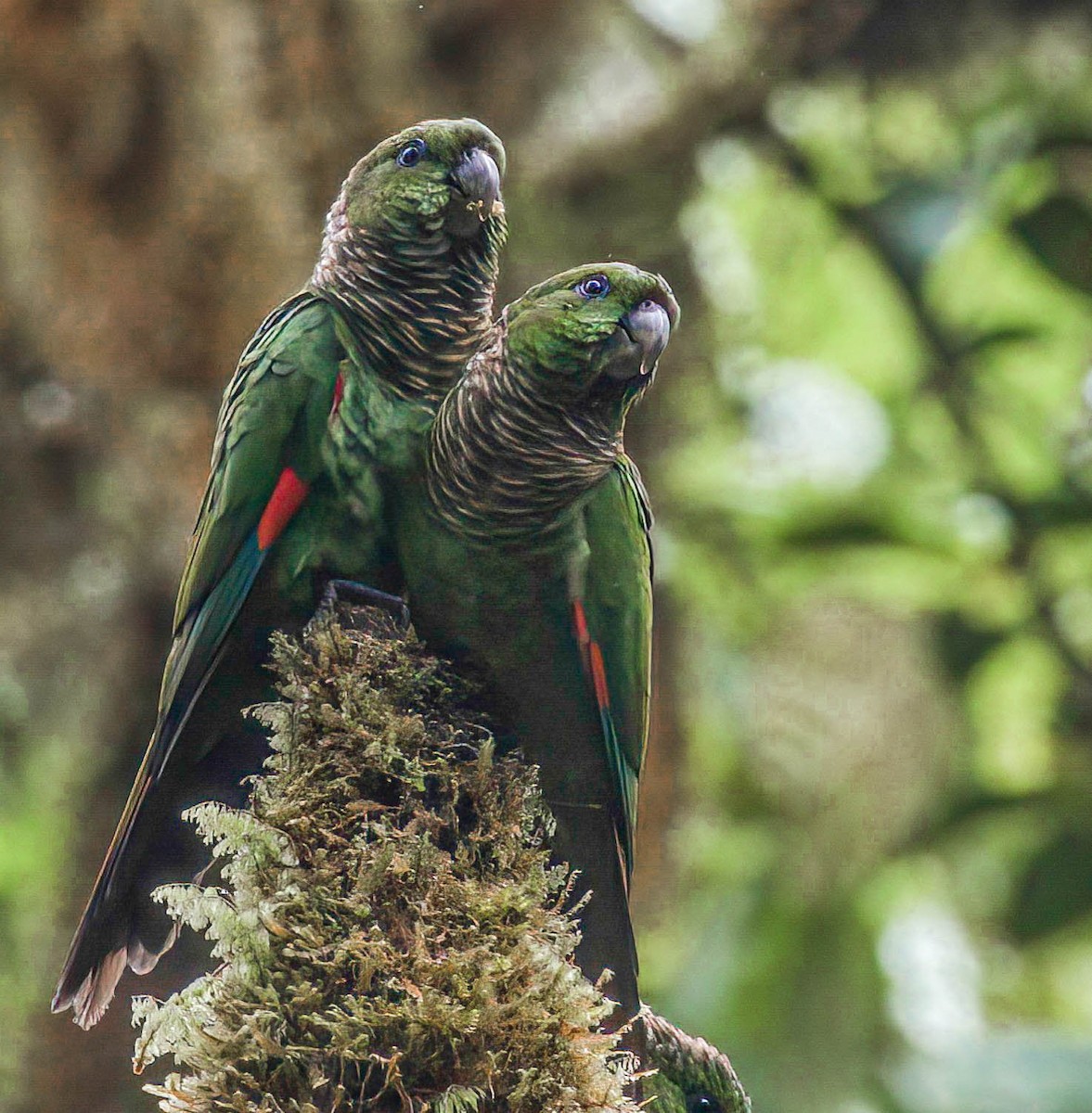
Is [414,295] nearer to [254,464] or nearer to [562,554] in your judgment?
[254,464]

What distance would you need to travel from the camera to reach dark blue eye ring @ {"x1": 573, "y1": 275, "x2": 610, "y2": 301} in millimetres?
2000

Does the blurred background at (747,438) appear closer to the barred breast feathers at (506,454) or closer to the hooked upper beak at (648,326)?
the barred breast feathers at (506,454)

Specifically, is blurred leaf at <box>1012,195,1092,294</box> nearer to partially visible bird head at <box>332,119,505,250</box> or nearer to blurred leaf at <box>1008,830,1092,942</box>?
blurred leaf at <box>1008,830,1092,942</box>

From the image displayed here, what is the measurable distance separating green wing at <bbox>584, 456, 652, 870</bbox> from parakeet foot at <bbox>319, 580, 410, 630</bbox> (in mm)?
295

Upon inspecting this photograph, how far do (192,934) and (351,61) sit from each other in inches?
151

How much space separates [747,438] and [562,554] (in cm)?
468

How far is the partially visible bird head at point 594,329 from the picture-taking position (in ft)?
6.50

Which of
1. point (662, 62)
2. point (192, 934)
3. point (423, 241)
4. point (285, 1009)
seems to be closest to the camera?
point (285, 1009)

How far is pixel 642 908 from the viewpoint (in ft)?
17.2

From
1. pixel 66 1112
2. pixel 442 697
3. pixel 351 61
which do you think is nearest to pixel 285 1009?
pixel 442 697

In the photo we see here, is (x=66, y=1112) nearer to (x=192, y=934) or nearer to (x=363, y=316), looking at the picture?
(x=192, y=934)

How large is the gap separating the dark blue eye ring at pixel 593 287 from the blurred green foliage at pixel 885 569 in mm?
3440

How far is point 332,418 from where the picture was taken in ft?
7.55

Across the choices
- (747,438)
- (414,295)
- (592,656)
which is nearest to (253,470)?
(414,295)
